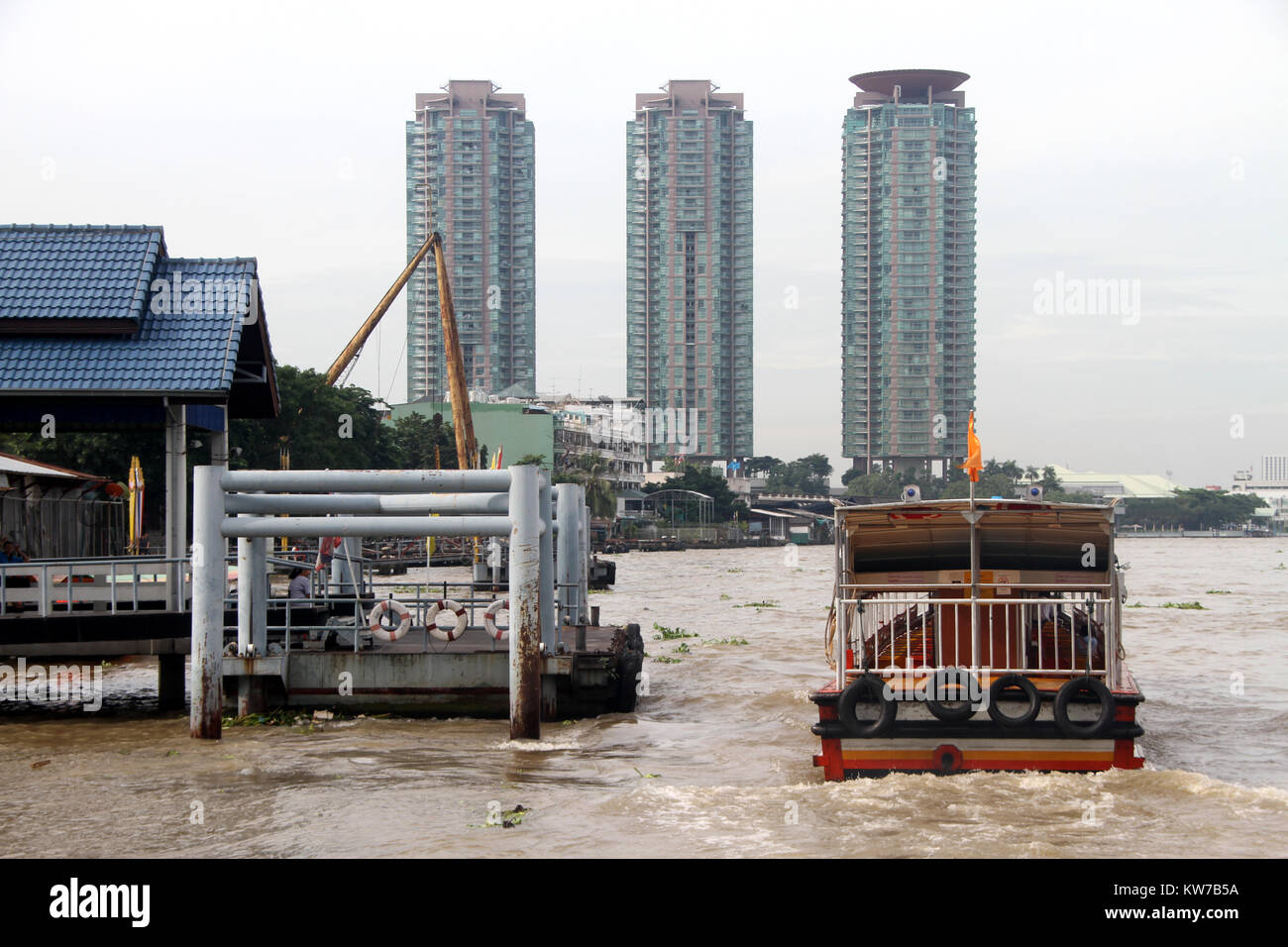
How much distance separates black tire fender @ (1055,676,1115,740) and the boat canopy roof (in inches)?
64.4

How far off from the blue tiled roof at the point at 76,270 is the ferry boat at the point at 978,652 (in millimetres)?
10288

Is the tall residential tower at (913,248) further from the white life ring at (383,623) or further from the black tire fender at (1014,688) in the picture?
the black tire fender at (1014,688)

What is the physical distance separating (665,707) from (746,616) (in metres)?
18.3

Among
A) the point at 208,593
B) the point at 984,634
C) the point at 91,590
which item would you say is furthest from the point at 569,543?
the point at 984,634

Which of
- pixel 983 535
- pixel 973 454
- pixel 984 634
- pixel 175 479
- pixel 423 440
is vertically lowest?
pixel 984 634

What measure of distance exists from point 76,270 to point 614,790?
10932 mm

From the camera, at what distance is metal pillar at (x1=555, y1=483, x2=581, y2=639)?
1866 centimetres

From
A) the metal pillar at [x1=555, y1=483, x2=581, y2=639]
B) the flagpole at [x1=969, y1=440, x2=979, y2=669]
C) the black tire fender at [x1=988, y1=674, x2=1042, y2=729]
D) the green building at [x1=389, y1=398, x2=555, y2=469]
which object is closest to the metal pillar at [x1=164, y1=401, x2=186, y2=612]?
the metal pillar at [x1=555, y1=483, x2=581, y2=639]

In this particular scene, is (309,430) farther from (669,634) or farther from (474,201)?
(474,201)

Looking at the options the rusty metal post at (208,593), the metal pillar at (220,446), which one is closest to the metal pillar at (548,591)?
the rusty metal post at (208,593)

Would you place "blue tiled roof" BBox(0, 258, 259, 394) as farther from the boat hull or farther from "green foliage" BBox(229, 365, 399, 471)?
"green foliage" BBox(229, 365, 399, 471)

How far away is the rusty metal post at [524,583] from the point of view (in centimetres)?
1420

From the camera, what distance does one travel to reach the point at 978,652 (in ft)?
38.7

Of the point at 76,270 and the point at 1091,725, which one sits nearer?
the point at 1091,725
